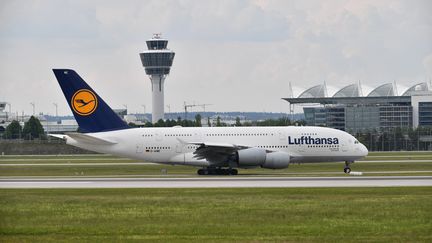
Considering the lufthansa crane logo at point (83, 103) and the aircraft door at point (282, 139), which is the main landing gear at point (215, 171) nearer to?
the aircraft door at point (282, 139)

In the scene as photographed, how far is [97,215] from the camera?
30062mm

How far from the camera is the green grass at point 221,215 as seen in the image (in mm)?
25141

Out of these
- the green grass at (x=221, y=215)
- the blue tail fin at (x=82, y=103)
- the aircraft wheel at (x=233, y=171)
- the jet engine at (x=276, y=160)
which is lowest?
the green grass at (x=221, y=215)

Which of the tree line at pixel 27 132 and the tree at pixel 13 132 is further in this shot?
the tree at pixel 13 132

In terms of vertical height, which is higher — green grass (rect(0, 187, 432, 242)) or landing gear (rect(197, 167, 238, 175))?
landing gear (rect(197, 167, 238, 175))

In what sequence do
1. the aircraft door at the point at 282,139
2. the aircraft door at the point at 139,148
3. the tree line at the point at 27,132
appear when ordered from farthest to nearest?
the tree line at the point at 27,132 → the aircraft door at the point at 282,139 → the aircraft door at the point at 139,148

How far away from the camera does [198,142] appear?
59.6 meters

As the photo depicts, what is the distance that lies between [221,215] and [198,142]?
30.0 m

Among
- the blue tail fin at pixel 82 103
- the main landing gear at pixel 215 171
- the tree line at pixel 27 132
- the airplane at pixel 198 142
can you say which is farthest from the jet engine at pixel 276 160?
the tree line at pixel 27 132

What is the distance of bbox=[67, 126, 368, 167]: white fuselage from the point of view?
195 feet

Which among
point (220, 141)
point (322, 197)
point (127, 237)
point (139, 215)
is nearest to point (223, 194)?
point (322, 197)

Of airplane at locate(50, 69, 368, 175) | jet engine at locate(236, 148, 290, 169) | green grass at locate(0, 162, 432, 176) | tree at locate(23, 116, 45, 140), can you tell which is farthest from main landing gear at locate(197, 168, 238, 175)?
tree at locate(23, 116, 45, 140)

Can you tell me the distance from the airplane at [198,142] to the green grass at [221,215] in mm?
18078

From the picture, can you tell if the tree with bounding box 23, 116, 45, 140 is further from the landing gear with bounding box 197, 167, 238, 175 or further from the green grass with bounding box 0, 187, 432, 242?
the green grass with bounding box 0, 187, 432, 242
